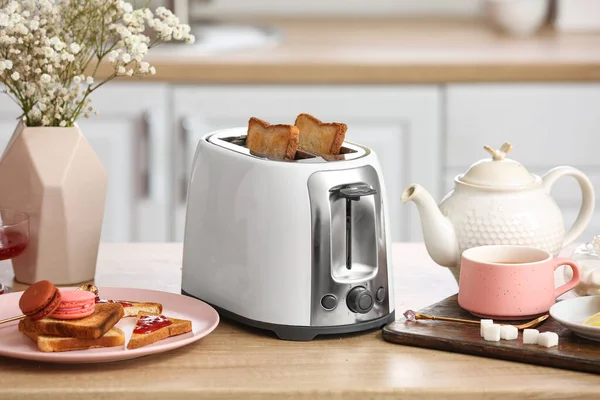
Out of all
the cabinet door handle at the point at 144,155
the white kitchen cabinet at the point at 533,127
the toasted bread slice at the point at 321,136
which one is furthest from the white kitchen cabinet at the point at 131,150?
the toasted bread slice at the point at 321,136

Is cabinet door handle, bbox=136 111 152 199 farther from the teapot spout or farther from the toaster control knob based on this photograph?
the toaster control knob

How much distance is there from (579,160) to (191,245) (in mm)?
1577

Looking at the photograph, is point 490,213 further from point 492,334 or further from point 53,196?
point 53,196

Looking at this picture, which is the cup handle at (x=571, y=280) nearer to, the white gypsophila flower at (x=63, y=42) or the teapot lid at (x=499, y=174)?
the teapot lid at (x=499, y=174)

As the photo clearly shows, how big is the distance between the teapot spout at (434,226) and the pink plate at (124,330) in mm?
300

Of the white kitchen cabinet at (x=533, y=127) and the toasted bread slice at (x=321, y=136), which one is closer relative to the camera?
the toasted bread slice at (x=321, y=136)

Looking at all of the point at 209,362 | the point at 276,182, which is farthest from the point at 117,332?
the point at 276,182

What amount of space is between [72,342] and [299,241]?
27cm

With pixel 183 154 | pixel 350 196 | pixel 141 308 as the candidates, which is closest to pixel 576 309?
pixel 350 196

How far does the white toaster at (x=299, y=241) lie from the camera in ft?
3.70

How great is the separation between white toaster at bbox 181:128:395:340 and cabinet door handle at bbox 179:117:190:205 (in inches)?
50.6

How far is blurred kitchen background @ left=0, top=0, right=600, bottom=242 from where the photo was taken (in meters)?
2.45

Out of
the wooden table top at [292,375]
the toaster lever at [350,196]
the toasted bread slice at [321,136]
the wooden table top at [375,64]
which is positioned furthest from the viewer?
the wooden table top at [375,64]

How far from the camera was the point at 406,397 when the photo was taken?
40.2 inches
